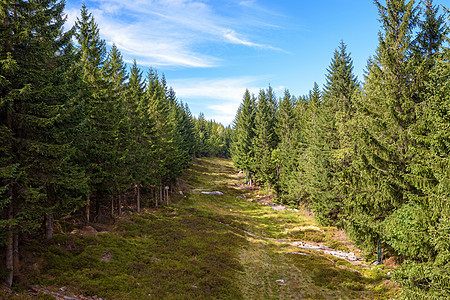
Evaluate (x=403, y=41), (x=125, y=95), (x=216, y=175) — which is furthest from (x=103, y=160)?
(x=216, y=175)

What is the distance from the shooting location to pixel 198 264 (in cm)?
1878

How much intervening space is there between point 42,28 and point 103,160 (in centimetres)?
1244

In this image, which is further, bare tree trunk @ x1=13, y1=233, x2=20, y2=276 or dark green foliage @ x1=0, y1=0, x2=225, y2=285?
bare tree trunk @ x1=13, y1=233, x2=20, y2=276

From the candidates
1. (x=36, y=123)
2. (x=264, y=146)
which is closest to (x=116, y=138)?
(x=36, y=123)

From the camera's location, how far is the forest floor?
A: 44.0 feet

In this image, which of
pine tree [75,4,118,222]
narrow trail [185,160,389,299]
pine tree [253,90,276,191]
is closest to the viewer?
narrow trail [185,160,389,299]

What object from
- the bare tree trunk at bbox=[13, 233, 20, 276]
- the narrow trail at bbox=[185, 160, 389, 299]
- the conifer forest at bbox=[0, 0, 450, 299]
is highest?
the conifer forest at bbox=[0, 0, 450, 299]

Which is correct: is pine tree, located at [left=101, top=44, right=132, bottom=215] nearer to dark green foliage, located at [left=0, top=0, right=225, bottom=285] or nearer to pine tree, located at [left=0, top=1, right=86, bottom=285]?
dark green foliage, located at [left=0, top=0, right=225, bottom=285]

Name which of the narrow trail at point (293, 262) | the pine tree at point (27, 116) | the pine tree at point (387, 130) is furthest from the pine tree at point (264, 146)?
the pine tree at point (27, 116)

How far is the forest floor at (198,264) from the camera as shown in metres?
13.4

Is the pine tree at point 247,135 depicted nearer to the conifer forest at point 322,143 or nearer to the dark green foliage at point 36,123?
the conifer forest at point 322,143

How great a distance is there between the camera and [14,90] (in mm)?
10180

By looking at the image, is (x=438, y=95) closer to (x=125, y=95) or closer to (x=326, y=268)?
(x=326, y=268)

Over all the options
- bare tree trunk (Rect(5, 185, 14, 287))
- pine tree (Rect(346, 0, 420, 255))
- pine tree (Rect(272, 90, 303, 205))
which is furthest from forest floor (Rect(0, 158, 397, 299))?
pine tree (Rect(272, 90, 303, 205))
